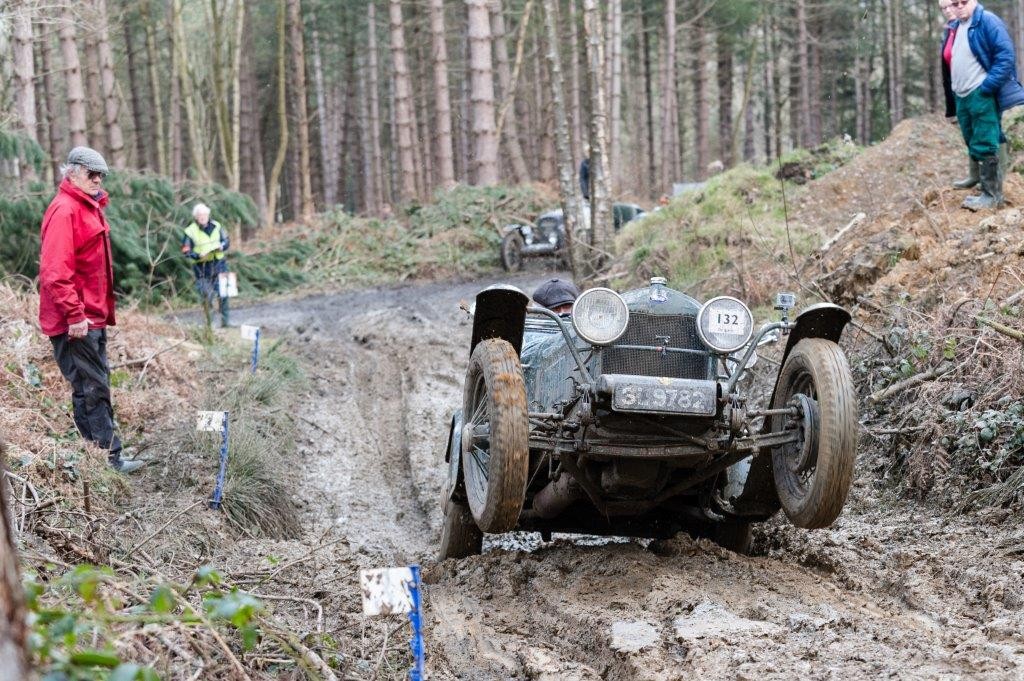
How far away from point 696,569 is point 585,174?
16.6 m

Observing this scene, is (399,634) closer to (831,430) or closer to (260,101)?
(831,430)

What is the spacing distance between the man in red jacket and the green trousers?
6.92 meters

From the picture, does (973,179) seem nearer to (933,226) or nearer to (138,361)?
(933,226)

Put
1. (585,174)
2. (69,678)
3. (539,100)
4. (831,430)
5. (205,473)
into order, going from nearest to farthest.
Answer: (69,678) < (831,430) < (205,473) < (585,174) < (539,100)

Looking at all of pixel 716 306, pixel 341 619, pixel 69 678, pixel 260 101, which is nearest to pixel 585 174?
pixel 716 306

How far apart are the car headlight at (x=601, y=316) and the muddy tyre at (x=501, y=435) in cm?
41

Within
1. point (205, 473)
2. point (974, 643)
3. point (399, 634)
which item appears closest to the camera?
point (974, 643)

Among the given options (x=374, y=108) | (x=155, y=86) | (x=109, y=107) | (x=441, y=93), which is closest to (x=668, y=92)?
(x=441, y=93)

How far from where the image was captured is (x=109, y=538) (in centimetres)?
601

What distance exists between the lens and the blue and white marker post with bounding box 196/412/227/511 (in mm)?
8031

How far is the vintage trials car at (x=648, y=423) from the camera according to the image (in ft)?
19.2

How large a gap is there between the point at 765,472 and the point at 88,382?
450cm

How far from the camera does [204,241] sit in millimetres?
16141

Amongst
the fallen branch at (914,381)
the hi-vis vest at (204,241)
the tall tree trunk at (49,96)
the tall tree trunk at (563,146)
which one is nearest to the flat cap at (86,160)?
the fallen branch at (914,381)
